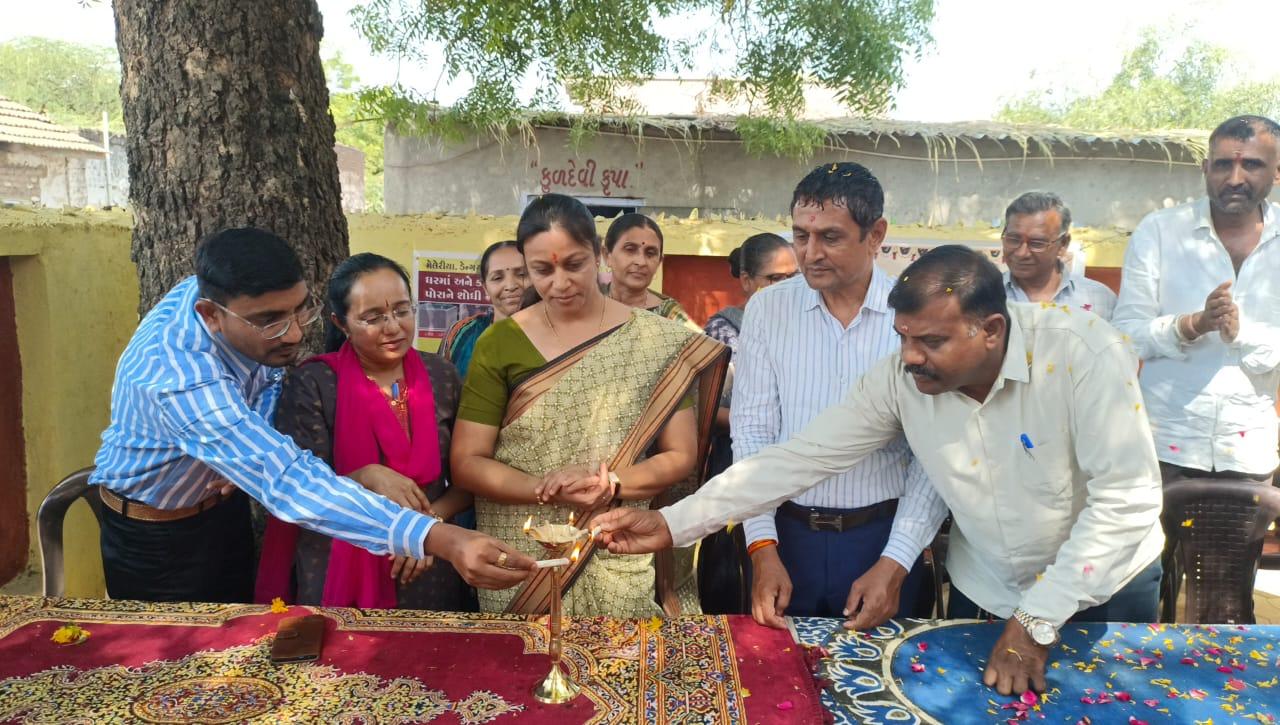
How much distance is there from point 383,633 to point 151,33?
2857 mm

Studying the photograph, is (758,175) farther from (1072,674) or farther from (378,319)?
(1072,674)

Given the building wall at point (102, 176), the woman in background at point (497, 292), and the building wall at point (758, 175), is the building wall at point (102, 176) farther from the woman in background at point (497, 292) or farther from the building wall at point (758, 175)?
the woman in background at point (497, 292)

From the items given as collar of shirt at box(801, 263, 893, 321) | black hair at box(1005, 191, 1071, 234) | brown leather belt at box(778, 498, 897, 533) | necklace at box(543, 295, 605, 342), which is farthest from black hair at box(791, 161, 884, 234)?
black hair at box(1005, 191, 1071, 234)

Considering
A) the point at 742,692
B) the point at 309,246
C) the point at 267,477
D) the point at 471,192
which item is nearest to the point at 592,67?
the point at 471,192

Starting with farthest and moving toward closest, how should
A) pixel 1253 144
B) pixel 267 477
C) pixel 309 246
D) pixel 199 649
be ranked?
1. pixel 309 246
2. pixel 1253 144
3. pixel 267 477
4. pixel 199 649

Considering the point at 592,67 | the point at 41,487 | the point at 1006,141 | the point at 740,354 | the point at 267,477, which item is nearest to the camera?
the point at 267,477

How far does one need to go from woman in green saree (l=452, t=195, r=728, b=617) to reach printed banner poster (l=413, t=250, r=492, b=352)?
3.94 m

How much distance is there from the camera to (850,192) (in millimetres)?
2639

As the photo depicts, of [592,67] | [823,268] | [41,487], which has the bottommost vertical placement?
[41,487]

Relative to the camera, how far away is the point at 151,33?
356 centimetres

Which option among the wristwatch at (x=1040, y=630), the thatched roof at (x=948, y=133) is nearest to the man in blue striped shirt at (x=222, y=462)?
the wristwatch at (x=1040, y=630)

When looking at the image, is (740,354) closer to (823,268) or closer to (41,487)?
(823,268)

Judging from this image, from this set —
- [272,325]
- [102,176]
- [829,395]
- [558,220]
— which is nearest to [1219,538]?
[829,395]

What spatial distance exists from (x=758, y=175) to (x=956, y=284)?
8015mm
